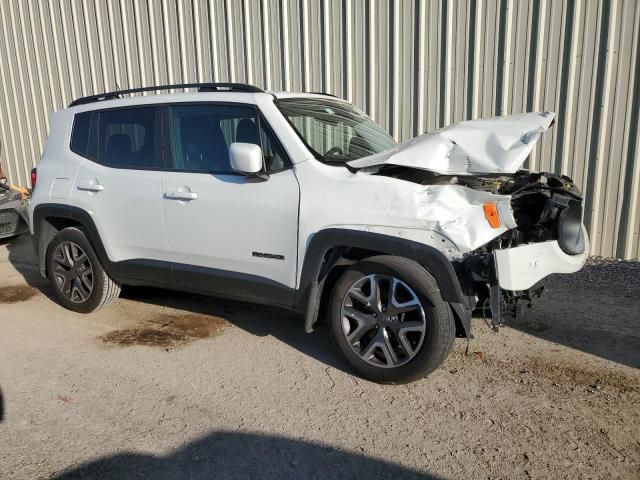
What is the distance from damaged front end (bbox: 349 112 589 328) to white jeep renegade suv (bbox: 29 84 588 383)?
1 centimetres

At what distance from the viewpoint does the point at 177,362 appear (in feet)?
13.3

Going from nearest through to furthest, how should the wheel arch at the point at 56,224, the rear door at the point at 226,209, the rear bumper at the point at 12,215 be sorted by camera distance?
the rear door at the point at 226,209, the wheel arch at the point at 56,224, the rear bumper at the point at 12,215

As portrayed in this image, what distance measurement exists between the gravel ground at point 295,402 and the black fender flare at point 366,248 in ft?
1.72

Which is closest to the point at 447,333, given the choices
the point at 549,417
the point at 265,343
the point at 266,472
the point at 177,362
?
the point at 549,417

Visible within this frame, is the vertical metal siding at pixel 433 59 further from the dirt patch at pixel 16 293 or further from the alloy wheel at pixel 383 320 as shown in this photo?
the dirt patch at pixel 16 293

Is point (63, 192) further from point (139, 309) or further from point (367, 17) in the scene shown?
point (367, 17)

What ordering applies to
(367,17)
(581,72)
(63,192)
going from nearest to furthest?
(63,192), (581,72), (367,17)

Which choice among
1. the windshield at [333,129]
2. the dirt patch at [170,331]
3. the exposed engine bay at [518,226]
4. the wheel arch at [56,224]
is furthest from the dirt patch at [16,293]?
the exposed engine bay at [518,226]

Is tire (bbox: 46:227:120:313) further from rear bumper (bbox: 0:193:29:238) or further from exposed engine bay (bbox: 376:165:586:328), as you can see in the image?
rear bumper (bbox: 0:193:29:238)

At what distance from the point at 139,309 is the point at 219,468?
280 cm

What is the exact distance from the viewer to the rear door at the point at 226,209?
3.81 meters

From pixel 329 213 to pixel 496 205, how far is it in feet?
3.42

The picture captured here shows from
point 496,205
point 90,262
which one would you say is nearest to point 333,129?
point 496,205

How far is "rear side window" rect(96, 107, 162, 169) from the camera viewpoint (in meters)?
4.49
